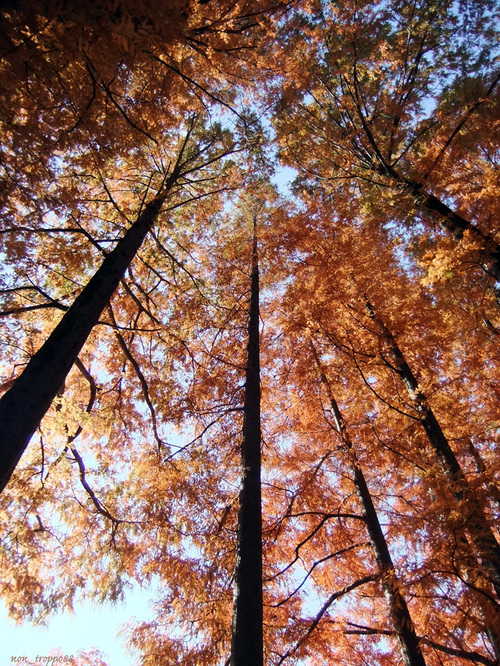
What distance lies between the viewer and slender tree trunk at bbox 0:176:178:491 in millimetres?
2816

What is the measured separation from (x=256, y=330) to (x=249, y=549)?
4.05 metres

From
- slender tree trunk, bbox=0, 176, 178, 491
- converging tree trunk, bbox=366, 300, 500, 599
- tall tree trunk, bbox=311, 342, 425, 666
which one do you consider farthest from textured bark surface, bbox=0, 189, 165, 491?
converging tree trunk, bbox=366, 300, 500, 599

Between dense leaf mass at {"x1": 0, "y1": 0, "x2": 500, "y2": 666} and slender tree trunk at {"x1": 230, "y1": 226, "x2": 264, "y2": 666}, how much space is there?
0.16 feet

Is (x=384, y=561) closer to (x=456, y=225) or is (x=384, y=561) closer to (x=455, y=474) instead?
(x=455, y=474)

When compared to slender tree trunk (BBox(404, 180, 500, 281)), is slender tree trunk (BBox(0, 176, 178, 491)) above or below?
below

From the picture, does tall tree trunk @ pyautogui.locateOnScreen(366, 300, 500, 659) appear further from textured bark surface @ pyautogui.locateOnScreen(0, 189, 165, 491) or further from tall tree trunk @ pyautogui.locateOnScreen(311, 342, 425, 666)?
textured bark surface @ pyautogui.locateOnScreen(0, 189, 165, 491)

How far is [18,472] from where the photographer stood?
5.71 metres

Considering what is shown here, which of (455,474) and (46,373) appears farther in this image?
(455,474)

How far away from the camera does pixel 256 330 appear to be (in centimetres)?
733

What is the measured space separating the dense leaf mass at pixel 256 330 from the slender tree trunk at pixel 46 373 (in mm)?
21

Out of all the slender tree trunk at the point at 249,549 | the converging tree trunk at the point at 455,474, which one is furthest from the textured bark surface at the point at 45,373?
the converging tree trunk at the point at 455,474

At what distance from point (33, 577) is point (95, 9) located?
7302mm

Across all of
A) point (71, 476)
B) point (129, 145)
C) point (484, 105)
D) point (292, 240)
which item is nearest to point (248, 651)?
point (71, 476)

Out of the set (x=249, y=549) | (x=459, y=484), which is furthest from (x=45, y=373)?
(x=459, y=484)
